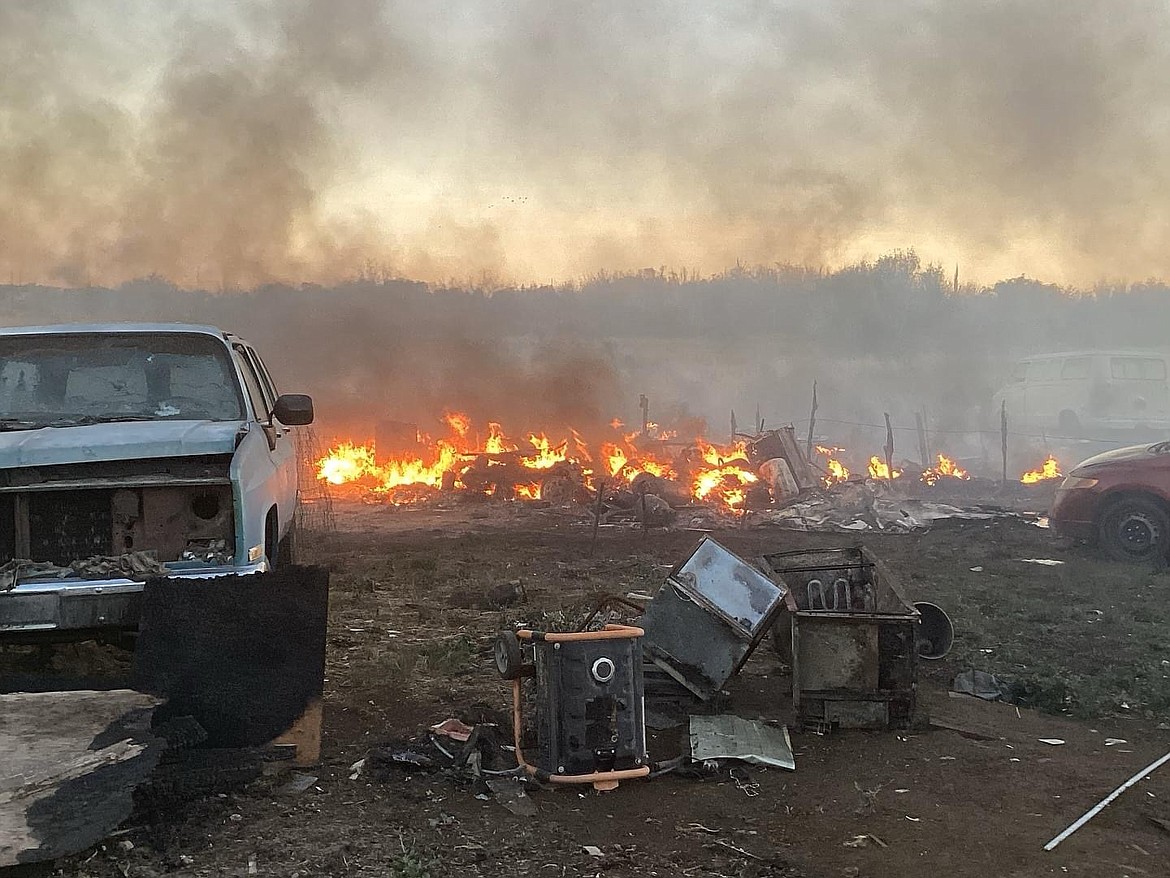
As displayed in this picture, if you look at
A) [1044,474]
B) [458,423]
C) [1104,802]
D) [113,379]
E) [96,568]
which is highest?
[458,423]

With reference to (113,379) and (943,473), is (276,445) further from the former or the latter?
(943,473)

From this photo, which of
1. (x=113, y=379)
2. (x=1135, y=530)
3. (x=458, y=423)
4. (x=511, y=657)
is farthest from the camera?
(x=458, y=423)

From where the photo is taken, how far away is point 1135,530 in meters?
11.3

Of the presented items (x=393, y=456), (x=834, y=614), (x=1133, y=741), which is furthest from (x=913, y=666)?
(x=393, y=456)

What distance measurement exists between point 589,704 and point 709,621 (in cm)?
132

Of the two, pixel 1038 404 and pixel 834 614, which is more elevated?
pixel 1038 404

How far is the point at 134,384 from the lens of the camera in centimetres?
586

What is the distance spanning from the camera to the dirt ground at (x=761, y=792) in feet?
12.0

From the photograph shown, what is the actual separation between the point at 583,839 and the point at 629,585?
20.7ft

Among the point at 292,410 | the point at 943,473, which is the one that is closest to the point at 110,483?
the point at 292,410

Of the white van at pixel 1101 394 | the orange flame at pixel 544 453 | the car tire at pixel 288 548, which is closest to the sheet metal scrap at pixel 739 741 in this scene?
the car tire at pixel 288 548

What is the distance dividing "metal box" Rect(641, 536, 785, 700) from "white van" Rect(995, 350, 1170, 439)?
23.7 metres

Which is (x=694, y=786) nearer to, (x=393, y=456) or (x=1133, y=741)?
(x=1133, y=741)

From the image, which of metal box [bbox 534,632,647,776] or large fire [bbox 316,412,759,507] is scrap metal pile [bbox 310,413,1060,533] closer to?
large fire [bbox 316,412,759,507]
